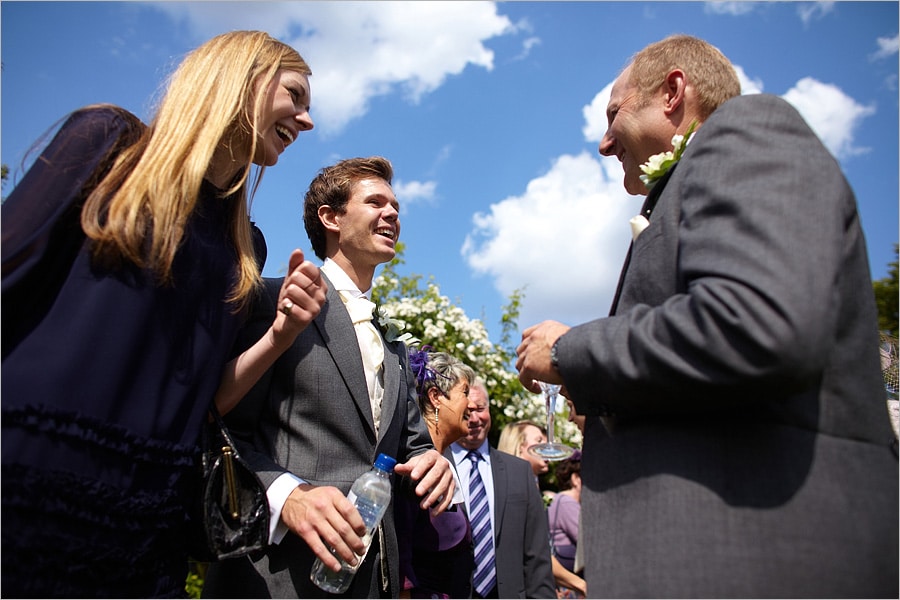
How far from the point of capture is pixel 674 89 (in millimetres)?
2359

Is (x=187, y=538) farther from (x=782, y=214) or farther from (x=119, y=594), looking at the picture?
(x=782, y=214)

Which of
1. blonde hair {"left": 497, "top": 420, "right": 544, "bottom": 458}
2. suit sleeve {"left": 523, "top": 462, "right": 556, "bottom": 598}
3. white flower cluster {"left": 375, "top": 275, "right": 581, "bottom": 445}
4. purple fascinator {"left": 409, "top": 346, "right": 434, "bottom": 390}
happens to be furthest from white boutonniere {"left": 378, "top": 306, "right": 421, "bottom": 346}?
white flower cluster {"left": 375, "top": 275, "right": 581, "bottom": 445}

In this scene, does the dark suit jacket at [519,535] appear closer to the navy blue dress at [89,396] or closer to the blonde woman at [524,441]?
the blonde woman at [524,441]

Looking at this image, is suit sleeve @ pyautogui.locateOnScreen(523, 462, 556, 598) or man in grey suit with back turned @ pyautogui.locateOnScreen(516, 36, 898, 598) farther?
suit sleeve @ pyautogui.locateOnScreen(523, 462, 556, 598)

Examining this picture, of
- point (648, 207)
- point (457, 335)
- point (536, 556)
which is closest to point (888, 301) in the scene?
point (457, 335)

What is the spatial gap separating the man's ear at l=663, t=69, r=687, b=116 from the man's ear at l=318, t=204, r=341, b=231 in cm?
168

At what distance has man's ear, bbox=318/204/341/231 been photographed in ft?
11.3

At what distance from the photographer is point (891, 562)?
1.58 meters

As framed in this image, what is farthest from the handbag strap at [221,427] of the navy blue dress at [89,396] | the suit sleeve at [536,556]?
the suit sleeve at [536,556]

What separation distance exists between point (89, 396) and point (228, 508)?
552mm

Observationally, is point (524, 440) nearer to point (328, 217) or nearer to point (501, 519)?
point (501, 519)

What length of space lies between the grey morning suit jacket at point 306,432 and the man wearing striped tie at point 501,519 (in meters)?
2.94

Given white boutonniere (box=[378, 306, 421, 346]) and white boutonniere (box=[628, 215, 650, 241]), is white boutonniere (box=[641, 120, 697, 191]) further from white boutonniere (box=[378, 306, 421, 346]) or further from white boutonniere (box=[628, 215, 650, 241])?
white boutonniere (box=[378, 306, 421, 346])

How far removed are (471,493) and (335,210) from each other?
2.97 metres
